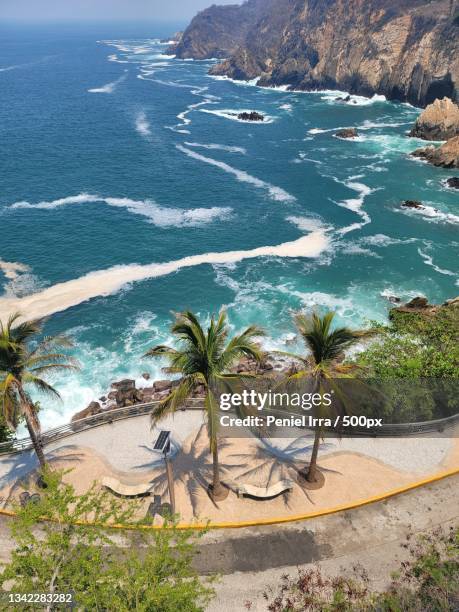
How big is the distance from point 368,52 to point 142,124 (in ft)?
262

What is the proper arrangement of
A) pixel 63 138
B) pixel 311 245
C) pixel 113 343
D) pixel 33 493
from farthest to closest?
pixel 63 138, pixel 311 245, pixel 113 343, pixel 33 493

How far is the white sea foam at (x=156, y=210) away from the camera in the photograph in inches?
2869

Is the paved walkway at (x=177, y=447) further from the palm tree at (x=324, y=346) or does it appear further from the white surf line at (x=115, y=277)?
the white surf line at (x=115, y=277)

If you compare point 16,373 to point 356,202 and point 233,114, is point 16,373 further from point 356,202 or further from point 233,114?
point 233,114

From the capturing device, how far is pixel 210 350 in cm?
2005

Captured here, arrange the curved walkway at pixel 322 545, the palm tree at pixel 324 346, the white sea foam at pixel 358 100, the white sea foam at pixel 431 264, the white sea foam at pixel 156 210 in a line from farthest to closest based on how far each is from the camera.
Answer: the white sea foam at pixel 358 100 < the white sea foam at pixel 156 210 < the white sea foam at pixel 431 264 < the curved walkway at pixel 322 545 < the palm tree at pixel 324 346

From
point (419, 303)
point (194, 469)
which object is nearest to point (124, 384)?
point (194, 469)

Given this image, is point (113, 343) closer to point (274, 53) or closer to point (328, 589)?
point (328, 589)

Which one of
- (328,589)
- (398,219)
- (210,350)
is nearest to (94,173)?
(398,219)

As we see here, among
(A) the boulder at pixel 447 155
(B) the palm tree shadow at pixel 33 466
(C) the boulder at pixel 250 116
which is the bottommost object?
(B) the palm tree shadow at pixel 33 466

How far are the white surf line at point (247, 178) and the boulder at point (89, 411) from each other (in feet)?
174

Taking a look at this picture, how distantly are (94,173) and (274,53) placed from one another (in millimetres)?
141293

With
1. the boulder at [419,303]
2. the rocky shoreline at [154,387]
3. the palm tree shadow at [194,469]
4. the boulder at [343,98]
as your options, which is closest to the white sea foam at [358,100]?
the boulder at [343,98]

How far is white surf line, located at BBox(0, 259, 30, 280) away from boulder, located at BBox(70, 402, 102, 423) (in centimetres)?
2737
